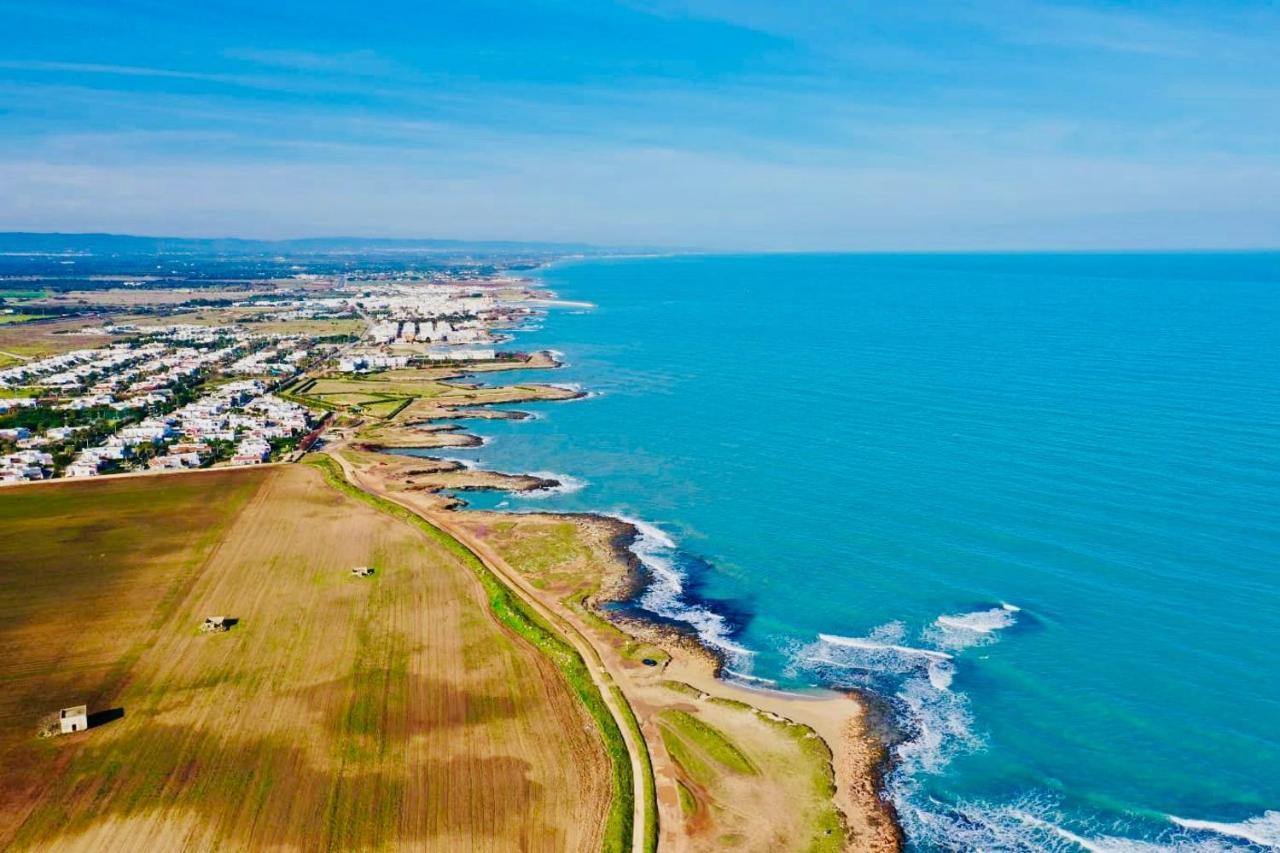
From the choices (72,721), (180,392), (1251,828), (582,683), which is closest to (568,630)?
(582,683)

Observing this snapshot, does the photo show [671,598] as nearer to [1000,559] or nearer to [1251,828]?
[1000,559]

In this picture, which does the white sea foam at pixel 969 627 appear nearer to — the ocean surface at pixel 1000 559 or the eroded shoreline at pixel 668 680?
the ocean surface at pixel 1000 559

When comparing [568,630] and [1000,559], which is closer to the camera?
[568,630]

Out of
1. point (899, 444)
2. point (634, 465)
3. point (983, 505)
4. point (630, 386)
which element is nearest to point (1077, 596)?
point (983, 505)

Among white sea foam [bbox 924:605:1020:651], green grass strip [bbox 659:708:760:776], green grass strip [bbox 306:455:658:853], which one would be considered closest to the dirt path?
green grass strip [bbox 306:455:658:853]

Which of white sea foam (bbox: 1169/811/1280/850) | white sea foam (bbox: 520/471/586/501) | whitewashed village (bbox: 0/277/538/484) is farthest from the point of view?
whitewashed village (bbox: 0/277/538/484)

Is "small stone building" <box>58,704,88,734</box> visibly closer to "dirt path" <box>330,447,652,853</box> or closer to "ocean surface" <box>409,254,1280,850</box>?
"dirt path" <box>330,447,652,853</box>

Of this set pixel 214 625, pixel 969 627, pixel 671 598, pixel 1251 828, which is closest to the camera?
pixel 1251 828
